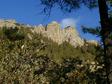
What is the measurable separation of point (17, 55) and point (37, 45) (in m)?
2.41

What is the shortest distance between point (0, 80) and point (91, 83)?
41.8ft

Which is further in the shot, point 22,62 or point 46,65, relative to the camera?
point 46,65

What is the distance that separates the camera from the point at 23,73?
1830 cm

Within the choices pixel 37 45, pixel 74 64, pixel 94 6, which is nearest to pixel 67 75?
pixel 74 64

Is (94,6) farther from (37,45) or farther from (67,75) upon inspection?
(67,75)

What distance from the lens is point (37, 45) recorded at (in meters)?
21.3

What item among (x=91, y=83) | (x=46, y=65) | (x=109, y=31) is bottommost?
(x=91, y=83)

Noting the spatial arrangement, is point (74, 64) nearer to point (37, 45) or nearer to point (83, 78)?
point (83, 78)

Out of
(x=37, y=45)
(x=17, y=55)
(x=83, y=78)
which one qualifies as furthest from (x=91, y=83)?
(x=17, y=55)

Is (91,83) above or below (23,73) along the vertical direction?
below

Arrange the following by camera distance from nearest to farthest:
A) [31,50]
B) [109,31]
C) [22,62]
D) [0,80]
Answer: [109,31] < [0,80] < [22,62] < [31,50]

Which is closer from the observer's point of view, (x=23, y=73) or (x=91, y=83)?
(x=23, y=73)

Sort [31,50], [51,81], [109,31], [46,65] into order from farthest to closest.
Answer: [51,81], [46,65], [31,50], [109,31]

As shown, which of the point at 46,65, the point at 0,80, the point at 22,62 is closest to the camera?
the point at 0,80
